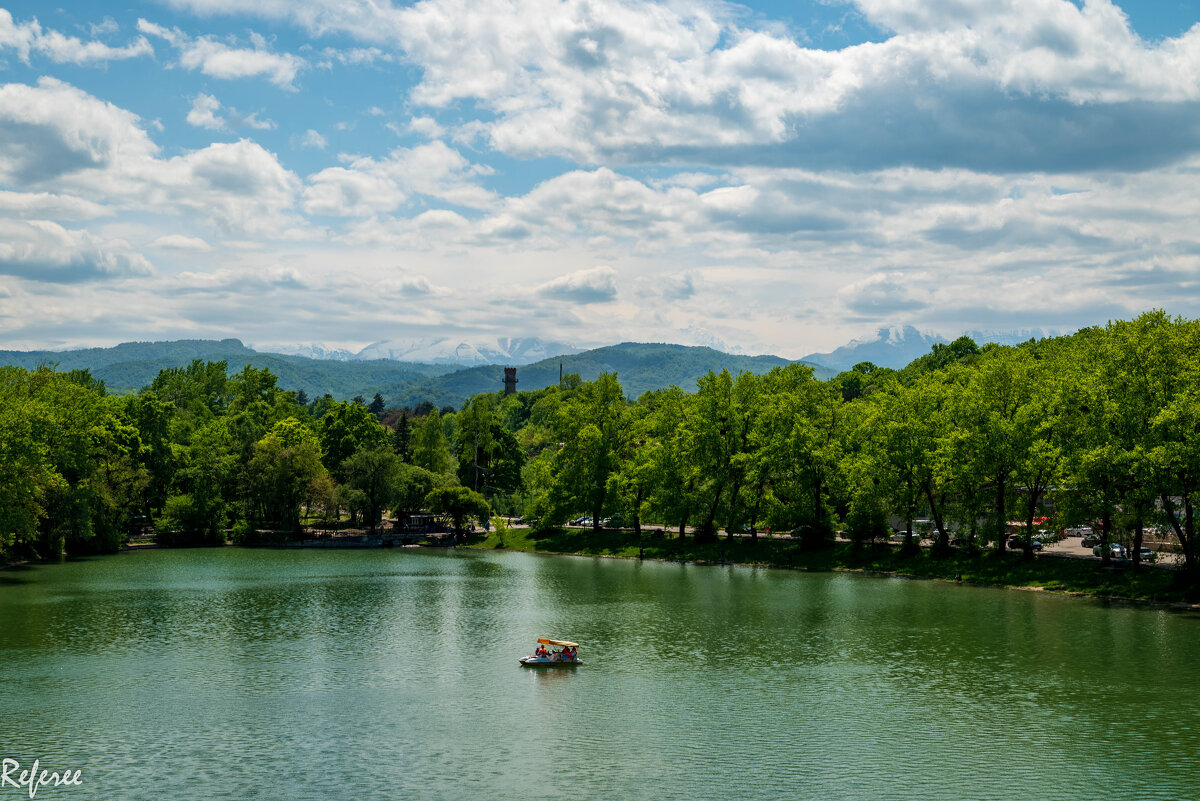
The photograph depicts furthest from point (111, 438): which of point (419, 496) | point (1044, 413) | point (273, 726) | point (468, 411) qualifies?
point (1044, 413)

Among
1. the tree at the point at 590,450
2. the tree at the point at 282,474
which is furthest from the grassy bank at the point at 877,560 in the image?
the tree at the point at 282,474

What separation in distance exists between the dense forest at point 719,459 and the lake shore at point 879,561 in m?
2.28

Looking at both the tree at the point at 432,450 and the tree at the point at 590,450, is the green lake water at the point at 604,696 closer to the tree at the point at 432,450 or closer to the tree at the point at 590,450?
the tree at the point at 590,450

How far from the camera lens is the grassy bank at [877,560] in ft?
252

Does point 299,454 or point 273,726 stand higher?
point 299,454

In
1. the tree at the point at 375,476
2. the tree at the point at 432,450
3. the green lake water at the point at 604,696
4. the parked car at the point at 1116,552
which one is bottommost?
the green lake water at the point at 604,696

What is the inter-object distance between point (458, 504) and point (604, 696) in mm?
89213

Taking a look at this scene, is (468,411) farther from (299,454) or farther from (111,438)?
(111,438)

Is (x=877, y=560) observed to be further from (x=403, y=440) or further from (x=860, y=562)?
(x=403, y=440)

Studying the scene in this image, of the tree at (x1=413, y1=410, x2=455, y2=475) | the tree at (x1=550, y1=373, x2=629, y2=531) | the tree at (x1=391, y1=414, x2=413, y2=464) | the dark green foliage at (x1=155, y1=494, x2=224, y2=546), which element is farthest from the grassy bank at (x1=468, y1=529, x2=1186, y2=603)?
the tree at (x1=391, y1=414, x2=413, y2=464)

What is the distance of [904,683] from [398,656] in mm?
29044

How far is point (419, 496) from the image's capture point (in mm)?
138375

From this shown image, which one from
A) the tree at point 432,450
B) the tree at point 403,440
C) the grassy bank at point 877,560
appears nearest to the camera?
the grassy bank at point 877,560

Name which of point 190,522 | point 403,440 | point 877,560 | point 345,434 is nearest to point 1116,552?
point 877,560
